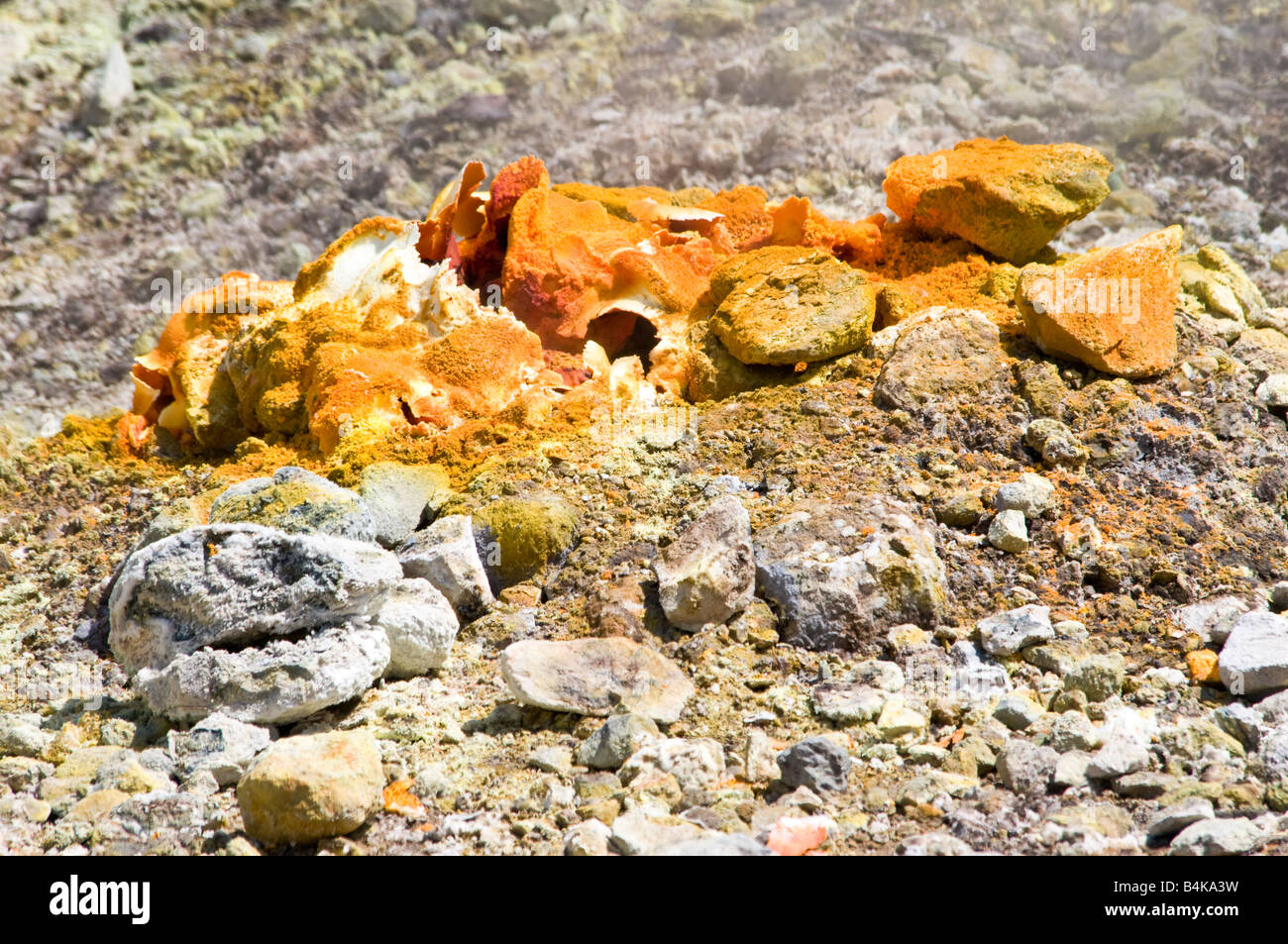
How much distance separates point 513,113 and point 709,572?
770 cm

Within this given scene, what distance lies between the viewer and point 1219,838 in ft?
8.98

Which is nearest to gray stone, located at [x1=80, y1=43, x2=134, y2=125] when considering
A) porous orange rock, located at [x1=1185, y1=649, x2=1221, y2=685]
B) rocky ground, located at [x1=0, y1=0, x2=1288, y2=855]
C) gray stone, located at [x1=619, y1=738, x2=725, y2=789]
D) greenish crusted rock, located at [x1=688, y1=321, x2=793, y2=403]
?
rocky ground, located at [x1=0, y1=0, x2=1288, y2=855]

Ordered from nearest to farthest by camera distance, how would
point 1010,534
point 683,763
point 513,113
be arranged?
point 683,763 < point 1010,534 < point 513,113

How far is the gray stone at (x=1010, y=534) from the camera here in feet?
13.9

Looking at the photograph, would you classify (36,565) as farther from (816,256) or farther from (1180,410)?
(1180,410)

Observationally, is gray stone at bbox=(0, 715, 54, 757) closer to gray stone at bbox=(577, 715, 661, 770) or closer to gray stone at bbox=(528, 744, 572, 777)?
gray stone at bbox=(528, 744, 572, 777)

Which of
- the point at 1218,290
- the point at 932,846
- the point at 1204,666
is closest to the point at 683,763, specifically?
the point at 932,846

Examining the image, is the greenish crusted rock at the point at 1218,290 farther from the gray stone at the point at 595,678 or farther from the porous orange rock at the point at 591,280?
the gray stone at the point at 595,678

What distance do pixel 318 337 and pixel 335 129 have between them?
18.2 feet

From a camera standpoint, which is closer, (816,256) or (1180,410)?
(1180,410)

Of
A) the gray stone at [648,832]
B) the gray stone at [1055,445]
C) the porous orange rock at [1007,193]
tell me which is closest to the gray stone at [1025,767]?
the gray stone at [648,832]

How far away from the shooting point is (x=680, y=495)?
15.2 feet

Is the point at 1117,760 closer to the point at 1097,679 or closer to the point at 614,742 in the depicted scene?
the point at 1097,679

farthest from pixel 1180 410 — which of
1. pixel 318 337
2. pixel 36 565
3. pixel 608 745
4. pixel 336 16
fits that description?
pixel 336 16
